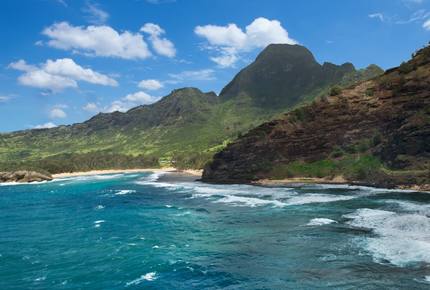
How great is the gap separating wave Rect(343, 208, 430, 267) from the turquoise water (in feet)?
0.32

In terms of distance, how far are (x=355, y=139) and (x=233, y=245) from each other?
69602 millimetres

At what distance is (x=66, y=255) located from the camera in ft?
146

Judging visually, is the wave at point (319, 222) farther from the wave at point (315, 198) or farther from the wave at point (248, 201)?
the wave at point (315, 198)

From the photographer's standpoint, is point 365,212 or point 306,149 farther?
point 306,149

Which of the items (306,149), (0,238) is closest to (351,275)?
(0,238)

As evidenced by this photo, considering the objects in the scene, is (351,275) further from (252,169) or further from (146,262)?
(252,169)

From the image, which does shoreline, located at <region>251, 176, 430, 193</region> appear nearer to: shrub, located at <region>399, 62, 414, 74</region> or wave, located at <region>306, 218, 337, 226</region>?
wave, located at <region>306, 218, 337, 226</region>

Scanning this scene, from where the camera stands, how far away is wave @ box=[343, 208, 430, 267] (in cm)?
3503

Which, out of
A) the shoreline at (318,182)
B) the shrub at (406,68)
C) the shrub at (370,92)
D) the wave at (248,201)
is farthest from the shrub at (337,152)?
the wave at (248,201)

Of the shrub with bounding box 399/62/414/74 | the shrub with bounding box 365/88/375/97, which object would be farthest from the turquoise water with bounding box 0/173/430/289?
the shrub with bounding box 399/62/414/74

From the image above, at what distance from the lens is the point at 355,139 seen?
342 feet

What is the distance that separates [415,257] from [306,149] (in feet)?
256

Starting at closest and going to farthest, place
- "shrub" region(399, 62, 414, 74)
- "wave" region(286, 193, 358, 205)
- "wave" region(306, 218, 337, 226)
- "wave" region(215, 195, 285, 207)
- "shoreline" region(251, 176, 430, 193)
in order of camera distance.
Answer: "wave" region(306, 218, 337, 226) → "wave" region(286, 193, 358, 205) → "wave" region(215, 195, 285, 207) → "shoreline" region(251, 176, 430, 193) → "shrub" region(399, 62, 414, 74)

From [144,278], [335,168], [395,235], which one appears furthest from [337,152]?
[144,278]
